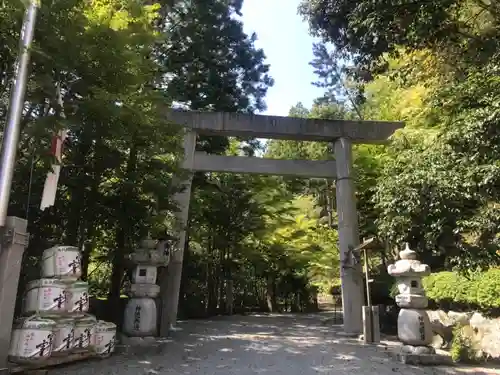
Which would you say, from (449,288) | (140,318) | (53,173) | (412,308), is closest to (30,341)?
(53,173)

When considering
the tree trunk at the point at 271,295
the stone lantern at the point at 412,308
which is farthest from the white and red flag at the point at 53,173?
the tree trunk at the point at 271,295

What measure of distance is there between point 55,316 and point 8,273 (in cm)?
99

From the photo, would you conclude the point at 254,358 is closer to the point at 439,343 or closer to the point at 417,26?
the point at 439,343

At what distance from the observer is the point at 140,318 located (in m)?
7.15

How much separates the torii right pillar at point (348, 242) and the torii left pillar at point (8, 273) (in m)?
6.80

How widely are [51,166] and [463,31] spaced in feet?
21.6

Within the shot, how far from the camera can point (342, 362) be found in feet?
21.7

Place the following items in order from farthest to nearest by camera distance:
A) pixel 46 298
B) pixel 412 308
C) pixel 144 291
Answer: pixel 144 291 < pixel 412 308 < pixel 46 298

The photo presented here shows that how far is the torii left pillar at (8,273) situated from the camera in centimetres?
481

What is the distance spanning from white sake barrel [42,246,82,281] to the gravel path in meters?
1.17

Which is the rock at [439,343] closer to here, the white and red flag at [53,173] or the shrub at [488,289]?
the shrub at [488,289]

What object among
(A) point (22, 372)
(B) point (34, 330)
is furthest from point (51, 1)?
(A) point (22, 372)

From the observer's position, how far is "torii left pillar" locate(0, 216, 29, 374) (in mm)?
4812

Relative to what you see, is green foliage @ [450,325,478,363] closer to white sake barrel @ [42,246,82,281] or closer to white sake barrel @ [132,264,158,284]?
white sake barrel @ [132,264,158,284]
